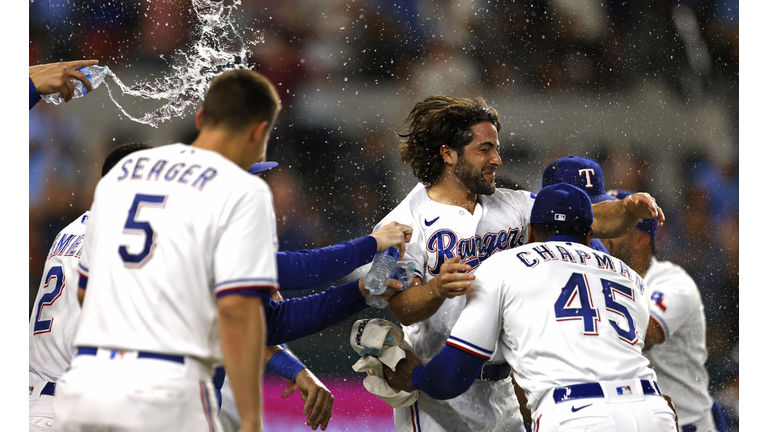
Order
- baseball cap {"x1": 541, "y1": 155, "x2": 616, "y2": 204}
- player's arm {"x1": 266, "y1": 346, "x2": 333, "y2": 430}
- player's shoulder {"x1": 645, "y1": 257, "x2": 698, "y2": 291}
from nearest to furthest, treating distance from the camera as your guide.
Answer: player's arm {"x1": 266, "y1": 346, "x2": 333, "y2": 430}
player's shoulder {"x1": 645, "y1": 257, "x2": 698, "y2": 291}
baseball cap {"x1": 541, "y1": 155, "x2": 616, "y2": 204}

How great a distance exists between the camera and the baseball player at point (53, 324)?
2.72 m

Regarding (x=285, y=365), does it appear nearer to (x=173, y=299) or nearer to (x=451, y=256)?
(x=451, y=256)

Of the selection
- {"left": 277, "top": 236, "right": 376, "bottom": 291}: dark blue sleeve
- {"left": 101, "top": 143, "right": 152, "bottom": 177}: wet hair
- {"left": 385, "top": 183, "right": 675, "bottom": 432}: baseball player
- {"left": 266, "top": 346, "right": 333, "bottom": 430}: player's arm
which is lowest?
{"left": 266, "top": 346, "right": 333, "bottom": 430}: player's arm

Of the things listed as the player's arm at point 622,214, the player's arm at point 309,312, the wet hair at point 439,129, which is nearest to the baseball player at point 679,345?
the player's arm at point 622,214

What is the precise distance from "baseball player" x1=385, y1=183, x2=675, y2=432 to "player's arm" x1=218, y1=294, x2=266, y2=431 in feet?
3.87

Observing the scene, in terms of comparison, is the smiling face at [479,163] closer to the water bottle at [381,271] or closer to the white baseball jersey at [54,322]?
the water bottle at [381,271]

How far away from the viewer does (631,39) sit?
29.4 ft

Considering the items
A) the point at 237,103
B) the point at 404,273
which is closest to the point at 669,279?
the point at 404,273

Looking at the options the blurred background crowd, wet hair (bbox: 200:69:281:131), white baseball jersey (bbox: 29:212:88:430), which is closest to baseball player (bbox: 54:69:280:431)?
wet hair (bbox: 200:69:281:131)

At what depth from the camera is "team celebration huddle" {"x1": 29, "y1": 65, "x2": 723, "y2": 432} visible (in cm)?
180

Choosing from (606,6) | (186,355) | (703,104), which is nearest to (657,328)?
(186,355)

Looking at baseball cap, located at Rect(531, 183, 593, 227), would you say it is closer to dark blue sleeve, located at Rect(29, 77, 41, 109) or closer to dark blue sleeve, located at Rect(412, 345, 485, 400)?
dark blue sleeve, located at Rect(412, 345, 485, 400)

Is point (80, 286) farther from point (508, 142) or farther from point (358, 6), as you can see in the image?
point (358, 6)

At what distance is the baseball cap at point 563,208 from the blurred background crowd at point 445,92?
447 centimetres
